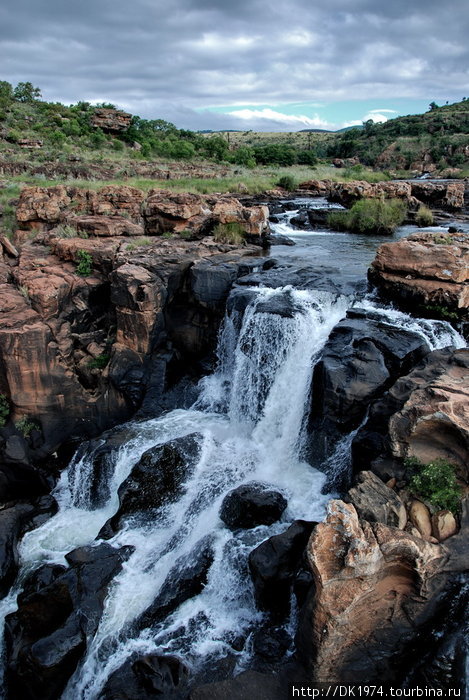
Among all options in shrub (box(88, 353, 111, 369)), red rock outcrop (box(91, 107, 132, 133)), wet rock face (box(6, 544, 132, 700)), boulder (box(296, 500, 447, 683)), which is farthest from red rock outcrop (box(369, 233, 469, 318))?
red rock outcrop (box(91, 107, 132, 133))

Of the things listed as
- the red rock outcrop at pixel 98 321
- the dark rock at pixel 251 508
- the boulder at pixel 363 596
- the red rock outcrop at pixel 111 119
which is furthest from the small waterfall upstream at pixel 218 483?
the red rock outcrop at pixel 111 119

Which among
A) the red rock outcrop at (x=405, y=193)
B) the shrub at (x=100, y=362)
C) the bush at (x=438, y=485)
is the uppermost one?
the red rock outcrop at (x=405, y=193)

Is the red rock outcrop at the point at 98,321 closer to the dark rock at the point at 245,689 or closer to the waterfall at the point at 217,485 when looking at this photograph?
the waterfall at the point at 217,485

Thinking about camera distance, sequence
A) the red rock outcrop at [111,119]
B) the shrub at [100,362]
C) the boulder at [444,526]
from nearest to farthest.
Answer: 1. the boulder at [444,526]
2. the shrub at [100,362]
3. the red rock outcrop at [111,119]

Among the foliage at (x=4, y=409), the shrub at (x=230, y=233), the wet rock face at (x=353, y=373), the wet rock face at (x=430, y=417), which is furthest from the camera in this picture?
the shrub at (x=230, y=233)

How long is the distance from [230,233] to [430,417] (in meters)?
10.9

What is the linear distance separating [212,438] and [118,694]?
5.00 metres

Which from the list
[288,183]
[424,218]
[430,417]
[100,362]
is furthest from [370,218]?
[430,417]

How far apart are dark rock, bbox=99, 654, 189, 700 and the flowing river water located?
20 centimetres

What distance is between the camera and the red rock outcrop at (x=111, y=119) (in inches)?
1626

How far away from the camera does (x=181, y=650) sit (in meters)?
5.86

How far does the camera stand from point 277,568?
614 cm

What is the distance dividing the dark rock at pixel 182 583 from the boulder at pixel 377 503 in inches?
115

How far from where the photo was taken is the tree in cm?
4488
